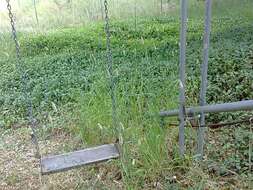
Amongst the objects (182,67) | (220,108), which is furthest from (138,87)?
(220,108)

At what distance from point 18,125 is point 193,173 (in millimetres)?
1984

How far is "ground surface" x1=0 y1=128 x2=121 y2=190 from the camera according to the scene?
2.13 metres

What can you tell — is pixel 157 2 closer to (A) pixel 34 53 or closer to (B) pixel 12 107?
(A) pixel 34 53

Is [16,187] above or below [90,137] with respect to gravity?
below

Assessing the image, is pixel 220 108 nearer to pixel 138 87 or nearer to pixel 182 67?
pixel 182 67

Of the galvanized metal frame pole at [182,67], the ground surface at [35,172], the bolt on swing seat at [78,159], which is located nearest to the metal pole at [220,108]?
the galvanized metal frame pole at [182,67]

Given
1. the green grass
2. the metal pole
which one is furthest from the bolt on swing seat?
the metal pole

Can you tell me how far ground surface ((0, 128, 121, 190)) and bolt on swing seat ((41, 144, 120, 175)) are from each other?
143mm

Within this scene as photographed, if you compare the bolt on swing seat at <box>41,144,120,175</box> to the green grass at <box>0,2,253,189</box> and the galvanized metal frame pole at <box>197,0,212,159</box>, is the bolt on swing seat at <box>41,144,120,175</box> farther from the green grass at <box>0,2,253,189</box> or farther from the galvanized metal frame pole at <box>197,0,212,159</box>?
the galvanized metal frame pole at <box>197,0,212,159</box>

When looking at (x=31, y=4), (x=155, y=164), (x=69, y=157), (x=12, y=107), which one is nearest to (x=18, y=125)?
(x=12, y=107)

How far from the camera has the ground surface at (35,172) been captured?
2129 millimetres

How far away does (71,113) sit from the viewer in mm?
3166

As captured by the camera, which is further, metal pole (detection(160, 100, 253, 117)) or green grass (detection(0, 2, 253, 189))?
green grass (detection(0, 2, 253, 189))

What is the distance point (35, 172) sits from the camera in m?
2.38
